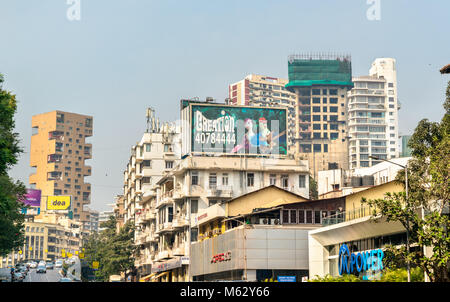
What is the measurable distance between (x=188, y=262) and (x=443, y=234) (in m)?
56.4

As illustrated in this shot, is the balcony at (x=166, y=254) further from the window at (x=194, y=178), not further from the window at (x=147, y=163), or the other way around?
the window at (x=147, y=163)

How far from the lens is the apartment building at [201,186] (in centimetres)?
9969

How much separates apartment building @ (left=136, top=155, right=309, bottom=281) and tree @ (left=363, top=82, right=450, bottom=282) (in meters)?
49.8

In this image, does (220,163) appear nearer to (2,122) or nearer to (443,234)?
(2,122)

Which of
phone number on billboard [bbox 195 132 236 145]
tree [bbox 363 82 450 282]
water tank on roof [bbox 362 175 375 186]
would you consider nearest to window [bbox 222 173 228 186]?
phone number on billboard [bbox 195 132 236 145]

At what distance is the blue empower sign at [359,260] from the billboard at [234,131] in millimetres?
53313

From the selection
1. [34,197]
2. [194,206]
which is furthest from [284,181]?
[34,197]

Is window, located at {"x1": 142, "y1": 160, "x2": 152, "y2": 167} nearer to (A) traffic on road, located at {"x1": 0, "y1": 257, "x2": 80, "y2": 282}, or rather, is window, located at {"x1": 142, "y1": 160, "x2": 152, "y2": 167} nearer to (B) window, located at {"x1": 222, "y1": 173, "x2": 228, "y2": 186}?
(A) traffic on road, located at {"x1": 0, "y1": 257, "x2": 80, "y2": 282}

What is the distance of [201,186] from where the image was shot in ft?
329

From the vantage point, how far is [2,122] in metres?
51.1

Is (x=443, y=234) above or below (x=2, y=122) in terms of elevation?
below
